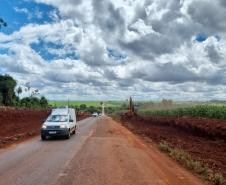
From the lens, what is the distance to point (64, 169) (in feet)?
44.2

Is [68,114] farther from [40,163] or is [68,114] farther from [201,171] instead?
[201,171]

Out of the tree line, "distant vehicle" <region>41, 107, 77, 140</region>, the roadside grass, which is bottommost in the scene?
the roadside grass

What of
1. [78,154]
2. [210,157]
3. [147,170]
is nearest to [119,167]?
[147,170]

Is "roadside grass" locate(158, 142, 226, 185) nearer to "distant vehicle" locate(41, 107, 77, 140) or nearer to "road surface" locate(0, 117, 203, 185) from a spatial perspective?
"road surface" locate(0, 117, 203, 185)

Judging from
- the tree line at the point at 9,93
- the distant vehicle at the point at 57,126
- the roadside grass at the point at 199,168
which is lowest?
the roadside grass at the point at 199,168

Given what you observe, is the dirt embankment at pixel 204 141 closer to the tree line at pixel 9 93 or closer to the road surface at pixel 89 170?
the road surface at pixel 89 170

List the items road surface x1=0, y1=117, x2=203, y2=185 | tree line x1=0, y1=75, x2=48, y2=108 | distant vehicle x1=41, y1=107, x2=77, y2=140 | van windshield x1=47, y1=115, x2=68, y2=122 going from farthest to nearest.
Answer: tree line x1=0, y1=75, x2=48, y2=108, van windshield x1=47, y1=115, x2=68, y2=122, distant vehicle x1=41, y1=107, x2=77, y2=140, road surface x1=0, y1=117, x2=203, y2=185

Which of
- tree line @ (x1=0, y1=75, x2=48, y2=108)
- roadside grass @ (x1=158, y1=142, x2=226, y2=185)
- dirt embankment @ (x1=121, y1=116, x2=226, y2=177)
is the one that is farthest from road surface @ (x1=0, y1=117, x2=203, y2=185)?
tree line @ (x1=0, y1=75, x2=48, y2=108)

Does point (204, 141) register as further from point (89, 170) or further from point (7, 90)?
point (7, 90)

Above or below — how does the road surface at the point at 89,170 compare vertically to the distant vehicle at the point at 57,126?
below

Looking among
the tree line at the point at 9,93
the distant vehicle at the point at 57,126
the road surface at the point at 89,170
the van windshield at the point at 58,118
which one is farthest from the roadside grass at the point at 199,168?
the tree line at the point at 9,93

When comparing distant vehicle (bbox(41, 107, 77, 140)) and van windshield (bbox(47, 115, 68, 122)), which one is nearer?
distant vehicle (bbox(41, 107, 77, 140))

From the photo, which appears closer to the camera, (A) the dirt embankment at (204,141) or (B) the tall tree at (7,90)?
(A) the dirt embankment at (204,141)

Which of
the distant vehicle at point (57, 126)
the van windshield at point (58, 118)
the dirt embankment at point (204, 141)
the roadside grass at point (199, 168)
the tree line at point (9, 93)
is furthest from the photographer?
the tree line at point (9, 93)
